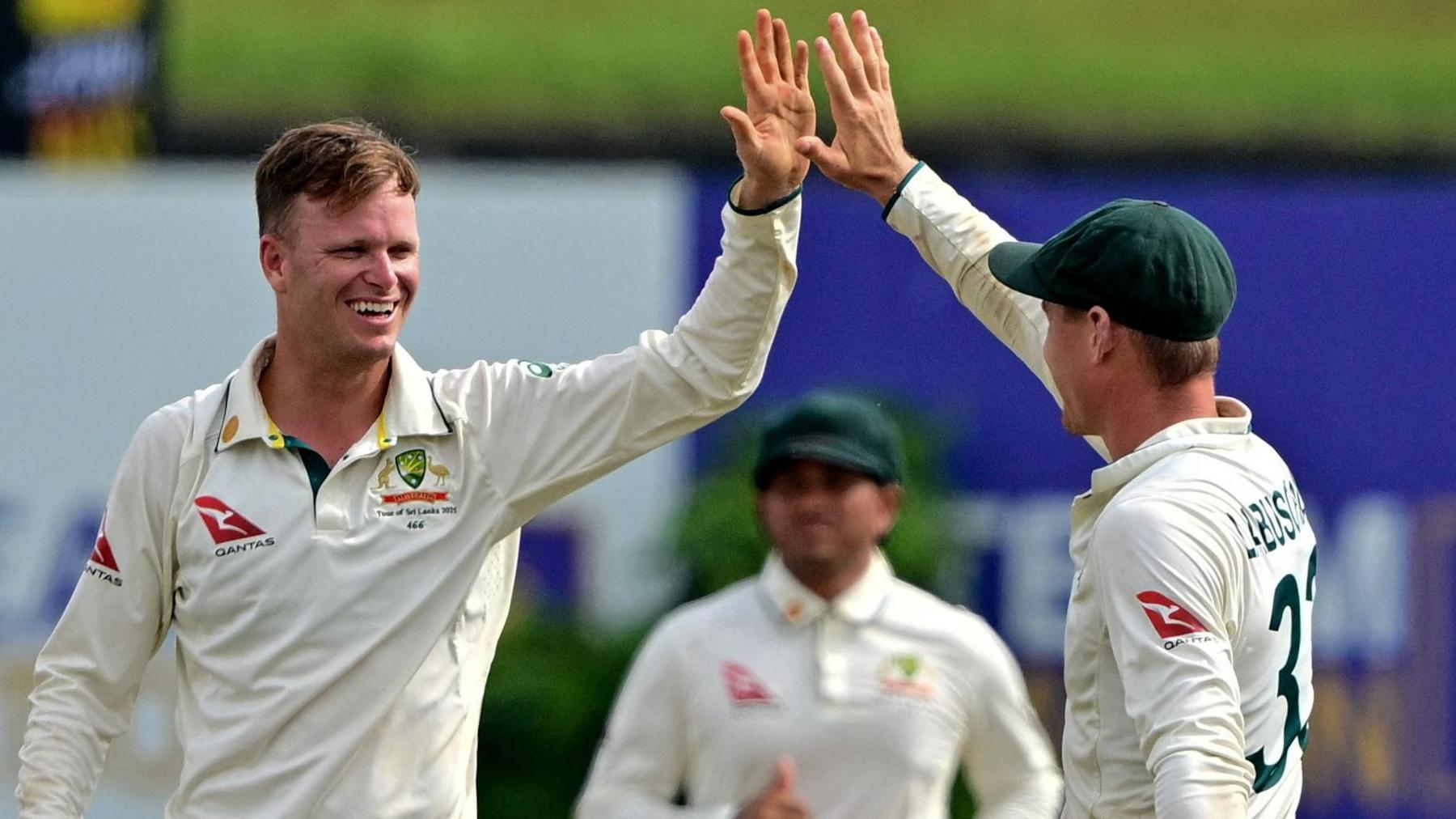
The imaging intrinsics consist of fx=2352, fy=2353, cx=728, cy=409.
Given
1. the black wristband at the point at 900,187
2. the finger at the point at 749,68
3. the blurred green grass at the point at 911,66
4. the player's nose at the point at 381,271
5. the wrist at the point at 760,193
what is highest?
the blurred green grass at the point at 911,66

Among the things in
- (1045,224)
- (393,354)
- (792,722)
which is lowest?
(792,722)

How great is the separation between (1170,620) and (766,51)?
1074 millimetres

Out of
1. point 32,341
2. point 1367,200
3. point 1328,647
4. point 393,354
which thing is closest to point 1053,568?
point 1328,647

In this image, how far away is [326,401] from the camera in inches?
135

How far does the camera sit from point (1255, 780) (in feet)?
9.93

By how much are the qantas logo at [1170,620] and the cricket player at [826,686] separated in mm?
1546

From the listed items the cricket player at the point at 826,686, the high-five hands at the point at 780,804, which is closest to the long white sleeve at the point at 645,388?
the high-five hands at the point at 780,804

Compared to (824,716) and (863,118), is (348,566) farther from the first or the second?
(824,716)

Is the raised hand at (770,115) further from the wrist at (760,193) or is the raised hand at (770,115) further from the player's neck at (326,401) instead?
the player's neck at (326,401)

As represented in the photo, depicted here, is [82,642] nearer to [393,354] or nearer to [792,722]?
[393,354]

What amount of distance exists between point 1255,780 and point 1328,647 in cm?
528

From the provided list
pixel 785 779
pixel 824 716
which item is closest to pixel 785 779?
pixel 785 779

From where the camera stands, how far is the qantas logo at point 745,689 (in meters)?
4.48

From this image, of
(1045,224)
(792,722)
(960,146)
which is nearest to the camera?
(792,722)
